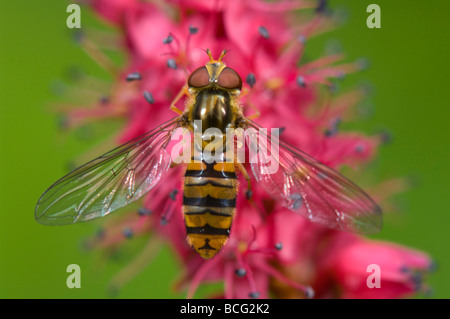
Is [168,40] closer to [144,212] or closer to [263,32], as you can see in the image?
[263,32]

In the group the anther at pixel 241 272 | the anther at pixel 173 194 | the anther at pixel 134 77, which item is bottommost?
the anther at pixel 241 272

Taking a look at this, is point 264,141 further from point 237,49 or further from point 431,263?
point 431,263

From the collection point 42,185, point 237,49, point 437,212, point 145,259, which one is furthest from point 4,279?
point 437,212

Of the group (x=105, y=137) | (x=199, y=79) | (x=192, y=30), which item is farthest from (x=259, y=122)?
(x=105, y=137)

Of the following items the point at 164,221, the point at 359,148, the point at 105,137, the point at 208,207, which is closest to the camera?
the point at 208,207

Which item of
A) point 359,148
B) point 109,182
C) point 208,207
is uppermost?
point 359,148

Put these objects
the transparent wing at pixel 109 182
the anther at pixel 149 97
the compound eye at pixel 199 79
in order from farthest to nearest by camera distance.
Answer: the anther at pixel 149 97 → the compound eye at pixel 199 79 → the transparent wing at pixel 109 182

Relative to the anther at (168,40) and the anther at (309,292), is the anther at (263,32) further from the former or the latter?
the anther at (309,292)

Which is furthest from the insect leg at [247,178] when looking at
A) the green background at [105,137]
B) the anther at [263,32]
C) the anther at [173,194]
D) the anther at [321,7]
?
the green background at [105,137]
